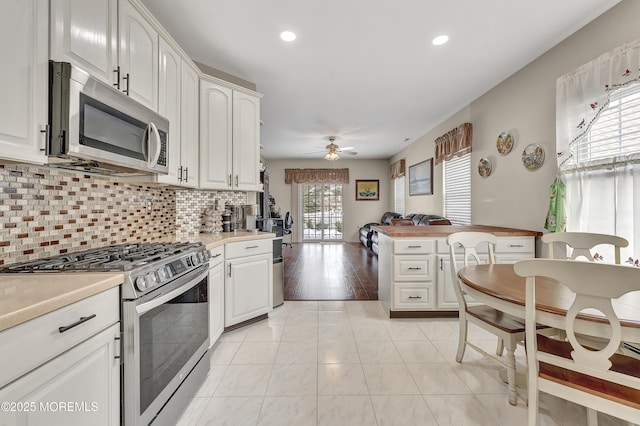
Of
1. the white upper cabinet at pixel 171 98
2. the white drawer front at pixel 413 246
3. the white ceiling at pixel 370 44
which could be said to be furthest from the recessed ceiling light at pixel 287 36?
the white drawer front at pixel 413 246

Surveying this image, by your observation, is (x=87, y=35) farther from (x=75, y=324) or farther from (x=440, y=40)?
(x=440, y=40)

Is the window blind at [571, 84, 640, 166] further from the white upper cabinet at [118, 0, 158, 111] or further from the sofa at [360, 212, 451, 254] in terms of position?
the white upper cabinet at [118, 0, 158, 111]

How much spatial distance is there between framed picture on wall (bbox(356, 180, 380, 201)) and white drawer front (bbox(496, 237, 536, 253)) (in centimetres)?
570

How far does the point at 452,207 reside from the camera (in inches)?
178

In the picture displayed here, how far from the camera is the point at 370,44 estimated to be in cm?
243

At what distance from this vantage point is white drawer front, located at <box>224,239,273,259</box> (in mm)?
2344

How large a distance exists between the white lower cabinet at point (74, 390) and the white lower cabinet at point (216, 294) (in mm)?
952

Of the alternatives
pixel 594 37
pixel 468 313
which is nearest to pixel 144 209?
pixel 468 313

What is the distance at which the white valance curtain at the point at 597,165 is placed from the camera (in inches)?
70.7

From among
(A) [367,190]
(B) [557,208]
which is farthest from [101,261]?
(A) [367,190]

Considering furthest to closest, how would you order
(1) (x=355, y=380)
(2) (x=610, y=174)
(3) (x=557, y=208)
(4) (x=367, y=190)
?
(4) (x=367, y=190) < (3) (x=557, y=208) < (2) (x=610, y=174) < (1) (x=355, y=380)

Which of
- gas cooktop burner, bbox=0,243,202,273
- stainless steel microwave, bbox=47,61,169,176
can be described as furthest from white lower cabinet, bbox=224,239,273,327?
stainless steel microwave, bbox=47,61,169,176

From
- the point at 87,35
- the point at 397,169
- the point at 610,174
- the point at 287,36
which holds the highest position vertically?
the point at 287,36

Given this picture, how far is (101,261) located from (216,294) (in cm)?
101
